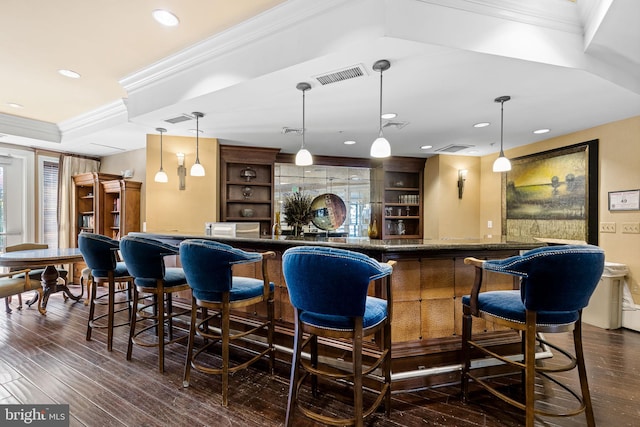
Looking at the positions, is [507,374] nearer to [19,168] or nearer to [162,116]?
[162,116]

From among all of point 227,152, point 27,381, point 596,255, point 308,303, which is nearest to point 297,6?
point 308,303

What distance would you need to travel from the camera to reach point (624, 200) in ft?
12.3

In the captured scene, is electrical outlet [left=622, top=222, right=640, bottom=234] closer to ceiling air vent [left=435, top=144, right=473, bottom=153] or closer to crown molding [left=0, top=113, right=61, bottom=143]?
ceiling air vent [left=435, top=144, right=473, bottom=153]

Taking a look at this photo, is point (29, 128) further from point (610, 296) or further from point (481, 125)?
point (610, 296)

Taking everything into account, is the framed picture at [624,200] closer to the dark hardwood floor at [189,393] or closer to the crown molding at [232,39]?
the dark hardwood floor at [189,393]

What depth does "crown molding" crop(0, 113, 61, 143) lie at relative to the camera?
4.75 m

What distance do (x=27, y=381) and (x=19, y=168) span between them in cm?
477

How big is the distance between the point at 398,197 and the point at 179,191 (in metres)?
4.06

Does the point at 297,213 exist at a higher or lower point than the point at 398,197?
lower

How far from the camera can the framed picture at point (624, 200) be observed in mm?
3635

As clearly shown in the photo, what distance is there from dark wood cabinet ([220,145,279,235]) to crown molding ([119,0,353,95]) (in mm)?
1715

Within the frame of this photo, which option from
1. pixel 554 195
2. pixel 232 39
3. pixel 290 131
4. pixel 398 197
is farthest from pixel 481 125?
pixel 232 39

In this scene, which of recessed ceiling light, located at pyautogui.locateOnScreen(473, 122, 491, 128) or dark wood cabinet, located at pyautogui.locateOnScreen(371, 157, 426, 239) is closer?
recessed ceiling light, located at pyautogui.locateOnScreen(473, 122, 491, 128)

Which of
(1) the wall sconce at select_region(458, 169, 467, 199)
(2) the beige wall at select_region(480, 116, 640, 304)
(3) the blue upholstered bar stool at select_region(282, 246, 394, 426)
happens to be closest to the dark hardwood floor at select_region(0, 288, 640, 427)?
(3) the blue upholstered bar stool at select_region(282, 246, 394, 426)
